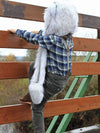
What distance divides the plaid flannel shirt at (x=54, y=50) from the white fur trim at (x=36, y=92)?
0.54ft

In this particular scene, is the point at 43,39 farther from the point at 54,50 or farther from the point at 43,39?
the point at 54,50

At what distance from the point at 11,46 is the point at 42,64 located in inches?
17.5

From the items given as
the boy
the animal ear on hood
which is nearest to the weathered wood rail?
the boy

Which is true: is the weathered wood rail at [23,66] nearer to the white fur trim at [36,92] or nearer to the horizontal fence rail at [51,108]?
the horizontal fence rail at [51,108]

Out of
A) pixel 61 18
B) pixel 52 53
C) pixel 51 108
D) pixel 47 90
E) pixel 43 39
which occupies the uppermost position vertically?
pixel 61 18

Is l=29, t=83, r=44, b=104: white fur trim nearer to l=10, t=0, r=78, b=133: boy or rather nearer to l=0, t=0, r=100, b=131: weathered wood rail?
l=10, t=0, r=78, b=133: boy

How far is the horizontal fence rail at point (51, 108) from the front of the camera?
210cm

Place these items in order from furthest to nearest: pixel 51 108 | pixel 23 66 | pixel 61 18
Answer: pixel 51 108 → pixel 23 66 → pixel 61 18

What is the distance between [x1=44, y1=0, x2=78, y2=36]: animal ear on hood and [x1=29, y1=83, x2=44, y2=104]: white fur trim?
0.45 m

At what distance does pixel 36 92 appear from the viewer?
→ 69.5 inches

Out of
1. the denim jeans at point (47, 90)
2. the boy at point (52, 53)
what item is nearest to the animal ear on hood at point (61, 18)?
the boy at point (52, 53)

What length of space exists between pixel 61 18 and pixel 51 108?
41.4 inches

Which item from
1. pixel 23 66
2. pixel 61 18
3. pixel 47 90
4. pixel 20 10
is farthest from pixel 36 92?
pixel 20 10

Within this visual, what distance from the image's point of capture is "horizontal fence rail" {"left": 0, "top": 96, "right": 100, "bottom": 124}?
2.10 meters
